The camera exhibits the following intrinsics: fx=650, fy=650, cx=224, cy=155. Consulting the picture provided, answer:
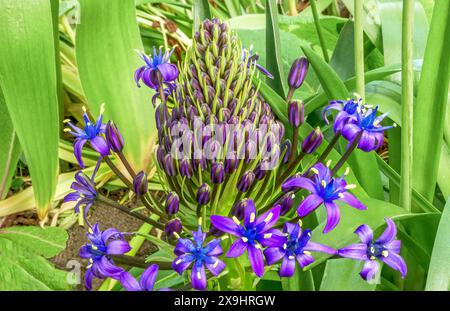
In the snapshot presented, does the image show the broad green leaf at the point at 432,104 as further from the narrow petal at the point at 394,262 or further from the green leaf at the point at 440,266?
the narrow petal at the point at 394,262

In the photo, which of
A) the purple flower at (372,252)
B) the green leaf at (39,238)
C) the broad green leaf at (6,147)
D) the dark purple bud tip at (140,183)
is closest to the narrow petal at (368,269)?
the purple flower at (372,252)

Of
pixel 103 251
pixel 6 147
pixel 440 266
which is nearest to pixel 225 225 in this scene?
pixel 103 251

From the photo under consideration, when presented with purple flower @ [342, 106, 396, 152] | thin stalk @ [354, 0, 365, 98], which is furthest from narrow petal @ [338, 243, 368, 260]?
thin stalk @ [354, 0, 365, 98]

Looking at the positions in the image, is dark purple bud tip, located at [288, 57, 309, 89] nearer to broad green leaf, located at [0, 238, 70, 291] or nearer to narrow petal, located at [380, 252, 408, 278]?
narrow petal, located at [380, 252, 408, 278]

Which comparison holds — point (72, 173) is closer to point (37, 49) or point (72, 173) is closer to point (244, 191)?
point (37, 49)
